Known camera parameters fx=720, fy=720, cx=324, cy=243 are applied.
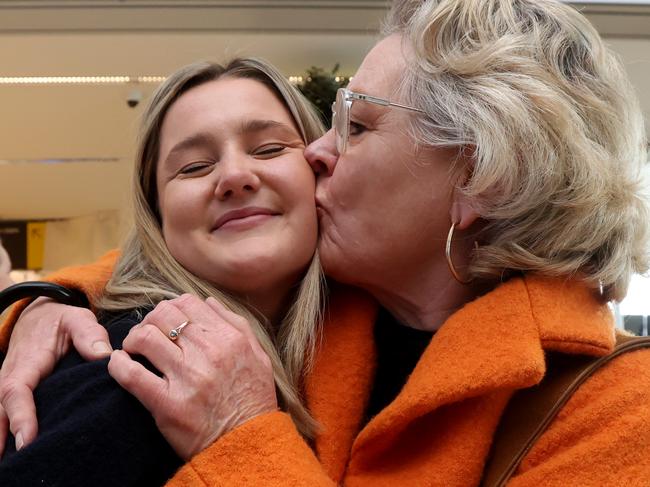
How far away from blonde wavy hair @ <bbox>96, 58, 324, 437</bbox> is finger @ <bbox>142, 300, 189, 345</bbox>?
18 cm

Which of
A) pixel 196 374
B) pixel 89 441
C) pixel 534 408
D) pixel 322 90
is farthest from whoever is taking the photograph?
pixel 322 90

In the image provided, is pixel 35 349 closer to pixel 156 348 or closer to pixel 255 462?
pixel 156 348

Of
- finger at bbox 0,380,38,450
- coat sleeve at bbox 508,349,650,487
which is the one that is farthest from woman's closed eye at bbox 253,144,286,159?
coat sleeve at bbox 508,349,650,487

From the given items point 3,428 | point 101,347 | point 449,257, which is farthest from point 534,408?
point 3,428

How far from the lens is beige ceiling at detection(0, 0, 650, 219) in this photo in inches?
119

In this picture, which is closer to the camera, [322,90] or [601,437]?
[601,437]

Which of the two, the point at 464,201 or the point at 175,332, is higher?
the point at 464,201

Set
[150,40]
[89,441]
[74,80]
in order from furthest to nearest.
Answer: [74,80], [150,40], [89,441]

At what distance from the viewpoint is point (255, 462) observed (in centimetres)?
103

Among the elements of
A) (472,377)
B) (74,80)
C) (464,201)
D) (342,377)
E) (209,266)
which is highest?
(464,201)

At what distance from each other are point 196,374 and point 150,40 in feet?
8.05

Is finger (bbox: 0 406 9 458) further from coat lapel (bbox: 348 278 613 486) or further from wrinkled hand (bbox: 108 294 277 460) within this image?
coat lapel (bbox: 348 278 613 486)

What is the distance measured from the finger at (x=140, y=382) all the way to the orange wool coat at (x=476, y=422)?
0.35 feet

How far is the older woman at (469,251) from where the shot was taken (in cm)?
110
